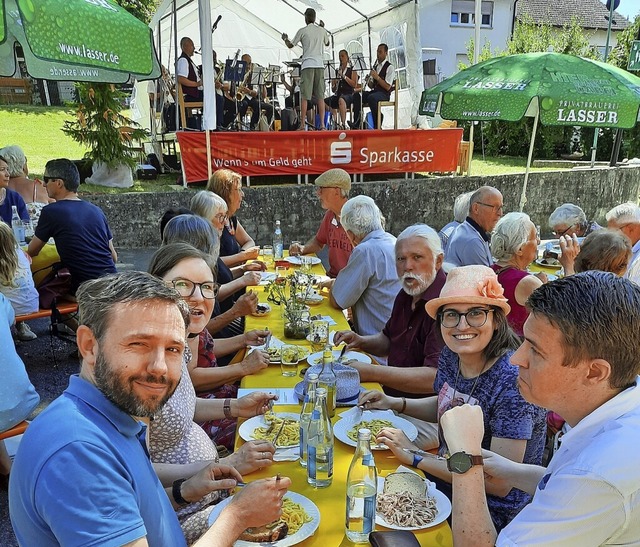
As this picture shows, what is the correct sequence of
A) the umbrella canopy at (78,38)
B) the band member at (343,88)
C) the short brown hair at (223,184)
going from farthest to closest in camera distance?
the band member at (343,88) < the short brown hair at (223,184) < the umbrella canopy at (78,38)

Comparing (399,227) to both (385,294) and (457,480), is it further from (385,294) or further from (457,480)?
(457,480)

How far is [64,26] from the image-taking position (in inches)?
137

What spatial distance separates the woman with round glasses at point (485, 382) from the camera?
1971 millimetres

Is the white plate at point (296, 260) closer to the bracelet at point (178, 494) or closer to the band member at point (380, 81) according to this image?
the bracelet at point (178, 494)

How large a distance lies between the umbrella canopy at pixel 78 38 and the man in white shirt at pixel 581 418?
3.38m

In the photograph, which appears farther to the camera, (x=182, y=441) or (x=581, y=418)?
(x=182, y=441)

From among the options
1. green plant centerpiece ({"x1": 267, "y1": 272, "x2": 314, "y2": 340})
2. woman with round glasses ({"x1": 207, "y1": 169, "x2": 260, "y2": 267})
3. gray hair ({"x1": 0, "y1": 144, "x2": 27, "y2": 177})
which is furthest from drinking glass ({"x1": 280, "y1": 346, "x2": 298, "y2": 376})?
gray hair ({"x1": 0, "y1": 144, "x2": 27, "y2": 177})

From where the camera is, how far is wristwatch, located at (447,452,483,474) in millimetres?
1563

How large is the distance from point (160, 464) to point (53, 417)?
2.93 ft

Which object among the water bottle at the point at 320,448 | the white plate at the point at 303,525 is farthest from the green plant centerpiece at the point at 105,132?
the white plate at the point at 303,525

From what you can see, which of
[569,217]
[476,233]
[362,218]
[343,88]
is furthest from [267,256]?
[343,88]

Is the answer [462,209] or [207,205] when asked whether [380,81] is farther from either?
[207,205]

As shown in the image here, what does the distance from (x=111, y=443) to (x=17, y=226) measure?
521cm

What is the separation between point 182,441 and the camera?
2.11m
